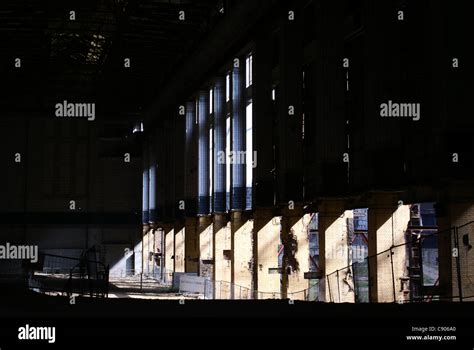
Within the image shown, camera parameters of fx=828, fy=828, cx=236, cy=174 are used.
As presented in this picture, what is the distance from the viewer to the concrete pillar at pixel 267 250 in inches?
1372

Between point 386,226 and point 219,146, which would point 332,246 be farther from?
point 219,146

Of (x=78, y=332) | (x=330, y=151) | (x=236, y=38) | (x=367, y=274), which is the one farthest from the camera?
(x=236, y=38)

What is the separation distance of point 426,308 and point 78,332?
20.1 feet

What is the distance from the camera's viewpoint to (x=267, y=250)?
114 feet

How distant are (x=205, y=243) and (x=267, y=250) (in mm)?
13634

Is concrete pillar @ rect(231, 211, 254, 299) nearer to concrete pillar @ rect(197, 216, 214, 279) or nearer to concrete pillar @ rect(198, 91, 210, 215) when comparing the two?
concrete pillar @ rect(197, 216, 214, 279)

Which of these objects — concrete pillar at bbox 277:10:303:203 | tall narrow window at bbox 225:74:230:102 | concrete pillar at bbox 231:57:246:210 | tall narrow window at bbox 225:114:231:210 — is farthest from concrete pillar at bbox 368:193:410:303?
tall narrow window at bbox 225:74:230:102

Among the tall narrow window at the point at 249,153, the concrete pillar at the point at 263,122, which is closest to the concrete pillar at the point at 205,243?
the tall narrow window at the point at 249,153

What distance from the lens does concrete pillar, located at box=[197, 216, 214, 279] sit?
156 feet

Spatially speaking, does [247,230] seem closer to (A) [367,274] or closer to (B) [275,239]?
(B) [275,239]

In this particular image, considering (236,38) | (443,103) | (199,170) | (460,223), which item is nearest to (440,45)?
(443,103)

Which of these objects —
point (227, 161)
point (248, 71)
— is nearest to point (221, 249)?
point (227, 161)

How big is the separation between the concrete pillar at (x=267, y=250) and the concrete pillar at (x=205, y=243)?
12590 mm

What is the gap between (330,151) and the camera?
90.0ft
